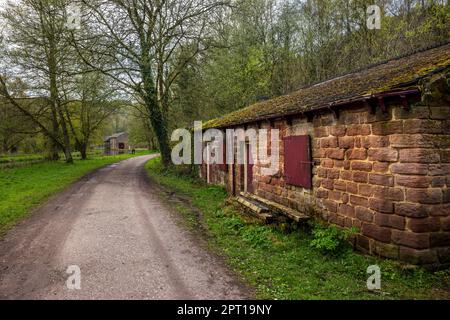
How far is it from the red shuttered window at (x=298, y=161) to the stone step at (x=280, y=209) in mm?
728

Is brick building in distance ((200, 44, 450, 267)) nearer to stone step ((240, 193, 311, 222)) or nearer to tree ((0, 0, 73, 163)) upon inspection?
stone step ((240, 193, 311, 222))

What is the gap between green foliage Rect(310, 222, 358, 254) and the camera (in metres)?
5.96

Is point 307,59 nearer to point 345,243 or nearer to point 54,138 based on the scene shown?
point 345,243

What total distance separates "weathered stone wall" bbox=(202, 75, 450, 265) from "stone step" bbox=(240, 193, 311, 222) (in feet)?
2.84

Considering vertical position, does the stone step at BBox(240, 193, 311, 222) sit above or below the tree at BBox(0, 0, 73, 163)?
below

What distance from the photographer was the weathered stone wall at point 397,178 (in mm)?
5160

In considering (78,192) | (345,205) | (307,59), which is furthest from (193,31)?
(345,205)

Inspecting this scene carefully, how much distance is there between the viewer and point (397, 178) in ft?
17.6

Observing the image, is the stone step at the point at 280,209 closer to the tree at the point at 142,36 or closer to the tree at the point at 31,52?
the tree at the point at 142,36

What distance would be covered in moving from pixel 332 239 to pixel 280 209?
2.05 metres
